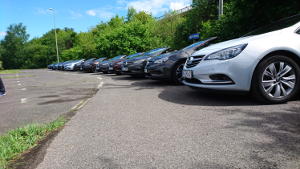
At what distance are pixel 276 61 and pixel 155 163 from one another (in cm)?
309

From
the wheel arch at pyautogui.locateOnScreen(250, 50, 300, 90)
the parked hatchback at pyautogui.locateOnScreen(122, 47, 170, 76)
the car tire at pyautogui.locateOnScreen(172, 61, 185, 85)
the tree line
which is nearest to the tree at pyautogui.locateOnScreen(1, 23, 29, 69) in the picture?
the tree line

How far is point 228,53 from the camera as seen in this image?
4.08 m

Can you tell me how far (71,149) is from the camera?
8.18 ft

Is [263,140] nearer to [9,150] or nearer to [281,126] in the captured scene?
[281,126]

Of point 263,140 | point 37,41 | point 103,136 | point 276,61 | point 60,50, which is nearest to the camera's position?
point 263,140

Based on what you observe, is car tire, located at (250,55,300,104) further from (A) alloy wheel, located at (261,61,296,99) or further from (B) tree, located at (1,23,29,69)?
(B) tree, located at (1,23,29,69)

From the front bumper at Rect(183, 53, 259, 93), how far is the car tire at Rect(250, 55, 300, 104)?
0.14 meters

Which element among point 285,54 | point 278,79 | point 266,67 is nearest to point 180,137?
point 266,67

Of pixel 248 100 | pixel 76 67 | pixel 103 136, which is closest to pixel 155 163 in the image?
pixel 103 136

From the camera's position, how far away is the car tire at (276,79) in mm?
3885

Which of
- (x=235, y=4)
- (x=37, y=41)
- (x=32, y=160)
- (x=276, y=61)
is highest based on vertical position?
(x=37, y=41)

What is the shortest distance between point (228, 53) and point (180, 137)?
7.10 ft

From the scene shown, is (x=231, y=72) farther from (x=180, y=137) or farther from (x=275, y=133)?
(x=180, y=137)

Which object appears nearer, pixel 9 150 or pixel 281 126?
pixel 9 150
